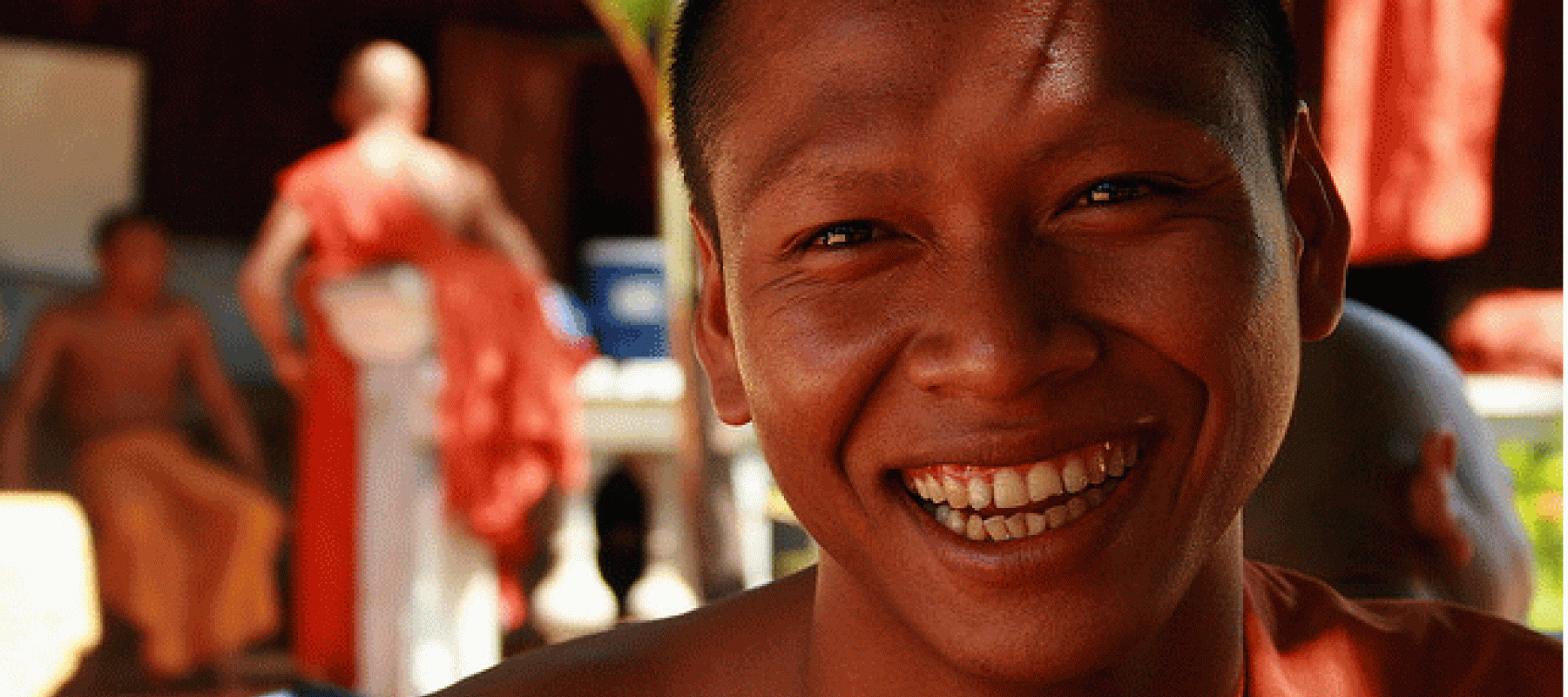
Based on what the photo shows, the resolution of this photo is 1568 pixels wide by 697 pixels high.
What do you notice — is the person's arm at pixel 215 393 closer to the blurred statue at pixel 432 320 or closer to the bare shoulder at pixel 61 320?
the bare shoulder at pixel 61 320

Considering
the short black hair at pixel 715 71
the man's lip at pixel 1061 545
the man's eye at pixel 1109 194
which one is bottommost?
the man's lip at pixel 1061 545

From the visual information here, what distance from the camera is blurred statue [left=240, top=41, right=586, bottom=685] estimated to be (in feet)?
14.2

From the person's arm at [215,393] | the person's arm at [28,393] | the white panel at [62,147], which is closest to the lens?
→ the person's arm at [28,393]

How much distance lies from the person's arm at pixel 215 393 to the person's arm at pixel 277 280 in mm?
774

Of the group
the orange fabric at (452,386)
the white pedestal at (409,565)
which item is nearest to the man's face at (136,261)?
the orange fabric at (452,386)

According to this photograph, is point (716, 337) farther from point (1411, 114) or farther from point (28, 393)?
point (28, 393)

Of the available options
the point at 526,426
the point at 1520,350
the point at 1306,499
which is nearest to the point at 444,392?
the point at 526,426

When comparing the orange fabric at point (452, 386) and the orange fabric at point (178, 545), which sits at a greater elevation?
the orange fabric at point (452, 386)

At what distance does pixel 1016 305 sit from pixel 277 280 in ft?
13.0

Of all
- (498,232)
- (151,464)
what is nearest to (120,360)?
(151,464)

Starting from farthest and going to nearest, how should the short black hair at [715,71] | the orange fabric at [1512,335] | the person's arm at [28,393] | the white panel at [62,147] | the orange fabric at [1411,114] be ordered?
the white panel at [62,147] < the person's arm at [28,393] < the orange fabric at [1512,335] < the orange fabric at [1411,114] < the short black hair at [715,71]

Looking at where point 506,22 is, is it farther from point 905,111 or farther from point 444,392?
point 905,111

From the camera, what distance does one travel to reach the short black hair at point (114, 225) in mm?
5492

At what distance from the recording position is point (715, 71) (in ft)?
3.44
